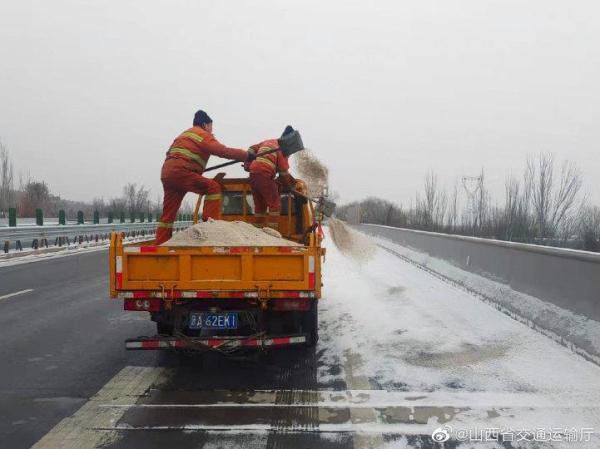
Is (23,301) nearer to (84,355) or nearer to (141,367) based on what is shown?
(84,355)

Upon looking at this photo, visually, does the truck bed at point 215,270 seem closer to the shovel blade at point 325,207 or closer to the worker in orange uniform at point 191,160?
the worker in orange uniform at point 191,160

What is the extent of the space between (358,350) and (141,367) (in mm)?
2465

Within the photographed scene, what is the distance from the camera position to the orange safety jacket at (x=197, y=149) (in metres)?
6.62

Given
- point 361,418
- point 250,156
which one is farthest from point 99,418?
point 250,156

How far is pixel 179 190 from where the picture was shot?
22.5 ft

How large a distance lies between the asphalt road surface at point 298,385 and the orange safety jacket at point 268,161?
236 centimetres

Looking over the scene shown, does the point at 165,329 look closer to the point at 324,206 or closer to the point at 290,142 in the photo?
the point at 290,142

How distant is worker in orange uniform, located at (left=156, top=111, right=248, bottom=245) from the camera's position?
6656 millimetres

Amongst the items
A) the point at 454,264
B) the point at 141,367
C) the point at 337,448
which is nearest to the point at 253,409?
the point at 337,448

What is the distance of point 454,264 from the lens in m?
12.2

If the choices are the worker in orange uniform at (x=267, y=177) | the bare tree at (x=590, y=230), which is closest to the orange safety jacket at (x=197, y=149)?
the worker in orange uniform at (x=267, y=177)

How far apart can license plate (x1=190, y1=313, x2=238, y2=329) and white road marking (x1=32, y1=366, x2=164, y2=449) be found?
0.76m

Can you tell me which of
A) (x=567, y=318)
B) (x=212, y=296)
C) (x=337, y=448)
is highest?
(x=212, y=296)

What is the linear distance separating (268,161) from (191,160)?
125 cm
